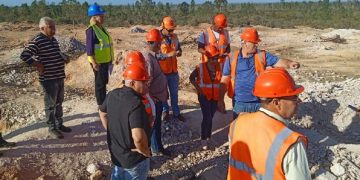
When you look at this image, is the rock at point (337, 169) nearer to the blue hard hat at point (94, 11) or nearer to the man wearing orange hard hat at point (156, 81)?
the man wearing orange hard hat at point (156, 81)

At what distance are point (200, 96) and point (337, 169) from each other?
6.81ft

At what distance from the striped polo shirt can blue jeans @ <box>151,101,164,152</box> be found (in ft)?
4.91

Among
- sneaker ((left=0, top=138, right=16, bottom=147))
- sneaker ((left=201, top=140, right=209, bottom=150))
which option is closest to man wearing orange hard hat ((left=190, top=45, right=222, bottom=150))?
sneaker ((left=201, top=140, right=209, bottom=150))

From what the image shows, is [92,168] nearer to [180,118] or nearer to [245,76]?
[180,118]

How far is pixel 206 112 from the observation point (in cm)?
590

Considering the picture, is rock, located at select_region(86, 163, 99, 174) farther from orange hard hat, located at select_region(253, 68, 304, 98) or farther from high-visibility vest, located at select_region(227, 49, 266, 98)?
orange hard hat, located at select_region(253, 68, 304, 98)

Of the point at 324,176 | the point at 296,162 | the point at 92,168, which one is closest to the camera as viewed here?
the point at 296,162

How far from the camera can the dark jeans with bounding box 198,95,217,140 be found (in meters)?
5.82

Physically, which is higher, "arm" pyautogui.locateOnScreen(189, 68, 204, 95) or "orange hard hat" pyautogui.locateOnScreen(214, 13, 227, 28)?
"orange hard hat" pyautogui.locateOnScreen(214, 13, 227, 28)

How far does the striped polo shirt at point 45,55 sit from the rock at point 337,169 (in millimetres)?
3877

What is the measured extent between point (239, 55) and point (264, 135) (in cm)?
263

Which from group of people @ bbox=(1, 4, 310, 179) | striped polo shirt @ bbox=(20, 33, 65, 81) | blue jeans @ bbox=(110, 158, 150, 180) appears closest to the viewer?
group of people @ bbox=(1, 4, 310, 179)

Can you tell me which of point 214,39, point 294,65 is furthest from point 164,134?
point 294,65

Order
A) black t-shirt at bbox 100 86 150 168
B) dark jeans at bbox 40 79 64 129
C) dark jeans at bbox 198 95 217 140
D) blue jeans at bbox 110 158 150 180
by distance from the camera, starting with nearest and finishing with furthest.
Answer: black t-shirt at bbox 100 86 150 168 < blue jeans at bbox 110 158 150 180 < dark jeans at bbox 40 79 64 129 < dark jeans at bbox 198 95 217 140
